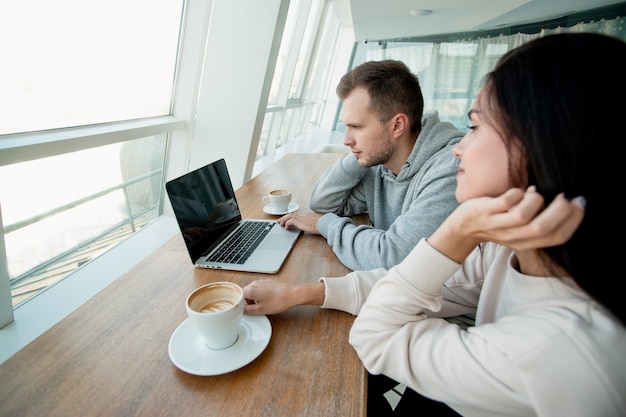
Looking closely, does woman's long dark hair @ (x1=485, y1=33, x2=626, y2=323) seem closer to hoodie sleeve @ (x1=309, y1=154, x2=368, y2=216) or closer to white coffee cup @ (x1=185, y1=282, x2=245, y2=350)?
white coffee cup @ (x1=185, y1=282, x2=245, y2=350)

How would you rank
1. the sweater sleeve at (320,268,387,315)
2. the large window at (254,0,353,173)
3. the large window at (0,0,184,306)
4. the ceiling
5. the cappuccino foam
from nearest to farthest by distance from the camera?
the cappuccino foam, the sweater sleeve at (320,268,387,315), the large window at (0,0,184,306), the ceiling, the large window at (254,0,353,173)

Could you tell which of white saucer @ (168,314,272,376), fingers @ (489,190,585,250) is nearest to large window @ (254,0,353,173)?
white saucer @ (168,314,272,376)

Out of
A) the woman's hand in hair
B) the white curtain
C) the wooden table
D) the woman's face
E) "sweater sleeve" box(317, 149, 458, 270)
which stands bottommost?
the wooden table

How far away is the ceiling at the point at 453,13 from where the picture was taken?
3.62m

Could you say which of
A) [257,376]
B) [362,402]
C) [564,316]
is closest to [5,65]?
[257,376]

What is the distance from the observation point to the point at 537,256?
56 cm

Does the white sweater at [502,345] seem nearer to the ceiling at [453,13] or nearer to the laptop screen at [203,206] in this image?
the laptop screen at [203,206]

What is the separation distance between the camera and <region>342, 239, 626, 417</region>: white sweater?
1.36ft

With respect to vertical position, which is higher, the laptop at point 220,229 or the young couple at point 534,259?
the young couple at point 534,259

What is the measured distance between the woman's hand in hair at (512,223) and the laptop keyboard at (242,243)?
2.01 ft

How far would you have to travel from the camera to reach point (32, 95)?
1.20m

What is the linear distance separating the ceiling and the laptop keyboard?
3746 mm

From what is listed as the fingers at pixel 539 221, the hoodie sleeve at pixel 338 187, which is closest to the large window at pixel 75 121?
the hoodie sleeve at pixel 338 187

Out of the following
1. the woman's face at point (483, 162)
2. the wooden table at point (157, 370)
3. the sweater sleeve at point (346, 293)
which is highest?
the woman's face at point (483, 162)
